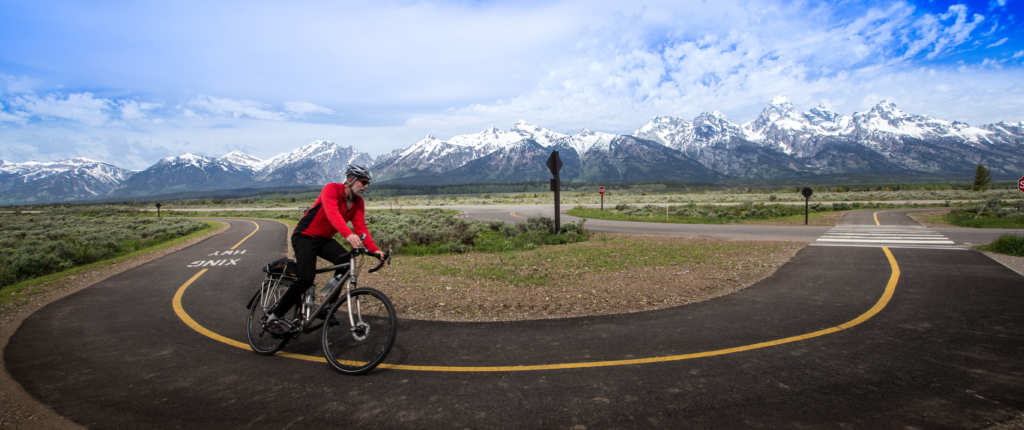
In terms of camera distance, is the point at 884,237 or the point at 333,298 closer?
the point at 333,298

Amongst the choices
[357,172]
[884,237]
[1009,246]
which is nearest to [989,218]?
[884,237]

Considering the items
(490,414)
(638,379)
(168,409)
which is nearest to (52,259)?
(168,409)

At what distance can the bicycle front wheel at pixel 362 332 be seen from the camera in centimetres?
422

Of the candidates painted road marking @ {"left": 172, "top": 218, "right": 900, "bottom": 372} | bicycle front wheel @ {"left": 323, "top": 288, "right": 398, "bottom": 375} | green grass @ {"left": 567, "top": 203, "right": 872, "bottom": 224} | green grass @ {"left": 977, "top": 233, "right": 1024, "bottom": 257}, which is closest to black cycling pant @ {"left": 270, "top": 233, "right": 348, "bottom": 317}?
bicycle front wheel @ {"left": 323, "top": 288, "right": 398, "bottom": 375}

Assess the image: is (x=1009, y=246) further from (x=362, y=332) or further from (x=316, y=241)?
(x=316, y=241)

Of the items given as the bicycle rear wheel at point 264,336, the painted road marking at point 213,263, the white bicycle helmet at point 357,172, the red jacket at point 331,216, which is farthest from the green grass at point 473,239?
the white bicycle helmet at point 357,172

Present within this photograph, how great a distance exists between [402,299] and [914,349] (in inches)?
275

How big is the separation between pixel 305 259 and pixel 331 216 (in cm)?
71

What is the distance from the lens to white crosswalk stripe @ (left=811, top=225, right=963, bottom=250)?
12977mm

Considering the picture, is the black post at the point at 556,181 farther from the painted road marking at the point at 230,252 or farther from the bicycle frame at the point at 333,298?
the bicycle frame at the point at 333,298

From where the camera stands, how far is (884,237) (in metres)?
14.8

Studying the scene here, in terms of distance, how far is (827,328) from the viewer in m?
5.33

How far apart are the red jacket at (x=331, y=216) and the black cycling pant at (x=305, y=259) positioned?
0.32ft

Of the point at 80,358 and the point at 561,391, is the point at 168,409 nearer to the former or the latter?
the point at 80,358
